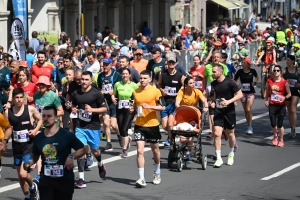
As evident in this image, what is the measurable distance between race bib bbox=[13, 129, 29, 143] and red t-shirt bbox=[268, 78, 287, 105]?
265 inches

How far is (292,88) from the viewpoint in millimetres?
20391

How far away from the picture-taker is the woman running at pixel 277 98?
63.0 ft

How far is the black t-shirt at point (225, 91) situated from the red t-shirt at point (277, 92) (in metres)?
2.68

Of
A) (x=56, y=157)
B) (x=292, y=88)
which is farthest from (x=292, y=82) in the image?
(x=56, y=157)

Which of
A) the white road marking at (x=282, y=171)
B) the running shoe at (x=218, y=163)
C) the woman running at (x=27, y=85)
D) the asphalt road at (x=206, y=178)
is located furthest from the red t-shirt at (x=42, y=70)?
the white road marking at (x=282, y=171)

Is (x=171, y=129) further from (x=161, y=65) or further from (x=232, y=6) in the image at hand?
(x=232, y=6)

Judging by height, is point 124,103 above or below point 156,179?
above

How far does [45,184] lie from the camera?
1098 cm

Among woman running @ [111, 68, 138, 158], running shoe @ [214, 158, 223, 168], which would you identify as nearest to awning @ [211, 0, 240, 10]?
woman running @ [111, 68, 138, 158]

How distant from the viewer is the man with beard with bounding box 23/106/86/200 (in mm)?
10898

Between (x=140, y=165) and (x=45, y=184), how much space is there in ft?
11.7

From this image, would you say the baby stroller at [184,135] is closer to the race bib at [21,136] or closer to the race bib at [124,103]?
the race bib at [124,103]

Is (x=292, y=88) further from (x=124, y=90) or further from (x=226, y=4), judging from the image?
(x=226, y=4)

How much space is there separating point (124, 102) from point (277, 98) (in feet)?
11.4
